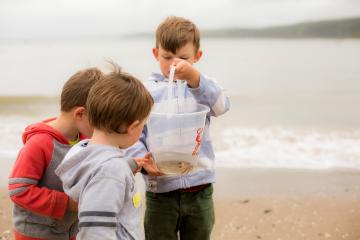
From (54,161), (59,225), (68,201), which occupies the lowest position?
(59,225)

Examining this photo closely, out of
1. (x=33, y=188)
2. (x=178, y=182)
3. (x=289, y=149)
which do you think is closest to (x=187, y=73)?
(x=178, y=182)

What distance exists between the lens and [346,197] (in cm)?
508

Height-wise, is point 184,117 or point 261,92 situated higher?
point 184,117

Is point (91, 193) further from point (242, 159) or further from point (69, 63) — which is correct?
point (69, 63)

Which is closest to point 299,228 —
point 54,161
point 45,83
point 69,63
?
point 54,161

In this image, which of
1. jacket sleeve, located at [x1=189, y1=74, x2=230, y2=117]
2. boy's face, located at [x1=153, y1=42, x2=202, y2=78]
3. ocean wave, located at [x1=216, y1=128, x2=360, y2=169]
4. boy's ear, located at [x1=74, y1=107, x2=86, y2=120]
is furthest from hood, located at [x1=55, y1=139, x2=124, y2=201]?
ocean wave, located at [x1=216, y1=128, x2=360, y2=169]

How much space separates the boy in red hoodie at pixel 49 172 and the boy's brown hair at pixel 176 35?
452mm

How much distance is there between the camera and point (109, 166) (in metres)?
1.92

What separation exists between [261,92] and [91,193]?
13.2 m

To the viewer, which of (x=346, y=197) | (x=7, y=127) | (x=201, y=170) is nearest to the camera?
(x=201, y=170)

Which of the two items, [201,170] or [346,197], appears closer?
[201,170]

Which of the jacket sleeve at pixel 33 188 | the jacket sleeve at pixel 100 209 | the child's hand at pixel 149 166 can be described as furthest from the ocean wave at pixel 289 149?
the jacket sleeve at pixel 100 209

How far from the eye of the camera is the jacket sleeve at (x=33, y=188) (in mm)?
2232

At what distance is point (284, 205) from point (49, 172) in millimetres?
3060
